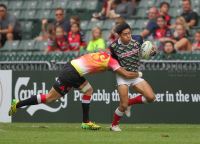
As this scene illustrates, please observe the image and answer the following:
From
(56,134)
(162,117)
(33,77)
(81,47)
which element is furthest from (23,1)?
(56,134)

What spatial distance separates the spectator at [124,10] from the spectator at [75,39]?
2263 millimetres

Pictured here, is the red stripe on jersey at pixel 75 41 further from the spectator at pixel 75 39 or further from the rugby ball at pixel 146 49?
the rugby ball at pixel 146 49

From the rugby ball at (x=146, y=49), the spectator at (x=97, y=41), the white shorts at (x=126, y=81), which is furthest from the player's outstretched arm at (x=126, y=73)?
the spectator at (x=97, y=41)

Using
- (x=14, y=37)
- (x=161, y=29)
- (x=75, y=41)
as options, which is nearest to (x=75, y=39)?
(x=75, y=41)

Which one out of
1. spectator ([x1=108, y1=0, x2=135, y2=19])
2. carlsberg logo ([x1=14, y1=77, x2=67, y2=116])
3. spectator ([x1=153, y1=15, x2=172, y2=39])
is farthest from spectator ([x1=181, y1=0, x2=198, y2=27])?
carlsberg logo ([x1=14, y1=77, x2=67, y2=116])

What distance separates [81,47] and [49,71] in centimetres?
169

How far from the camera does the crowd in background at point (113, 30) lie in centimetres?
1291

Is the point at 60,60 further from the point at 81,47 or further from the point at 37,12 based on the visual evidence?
the point at 37,12

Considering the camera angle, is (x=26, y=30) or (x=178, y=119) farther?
(x=26, y=30)

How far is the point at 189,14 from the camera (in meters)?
14.2

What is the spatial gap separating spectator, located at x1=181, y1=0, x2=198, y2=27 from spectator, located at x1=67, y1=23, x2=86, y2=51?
10.3ft

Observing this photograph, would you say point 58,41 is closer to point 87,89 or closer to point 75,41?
point 75,41

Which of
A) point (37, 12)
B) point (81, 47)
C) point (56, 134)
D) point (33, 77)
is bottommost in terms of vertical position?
point (56, 134)

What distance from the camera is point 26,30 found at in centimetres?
1727
